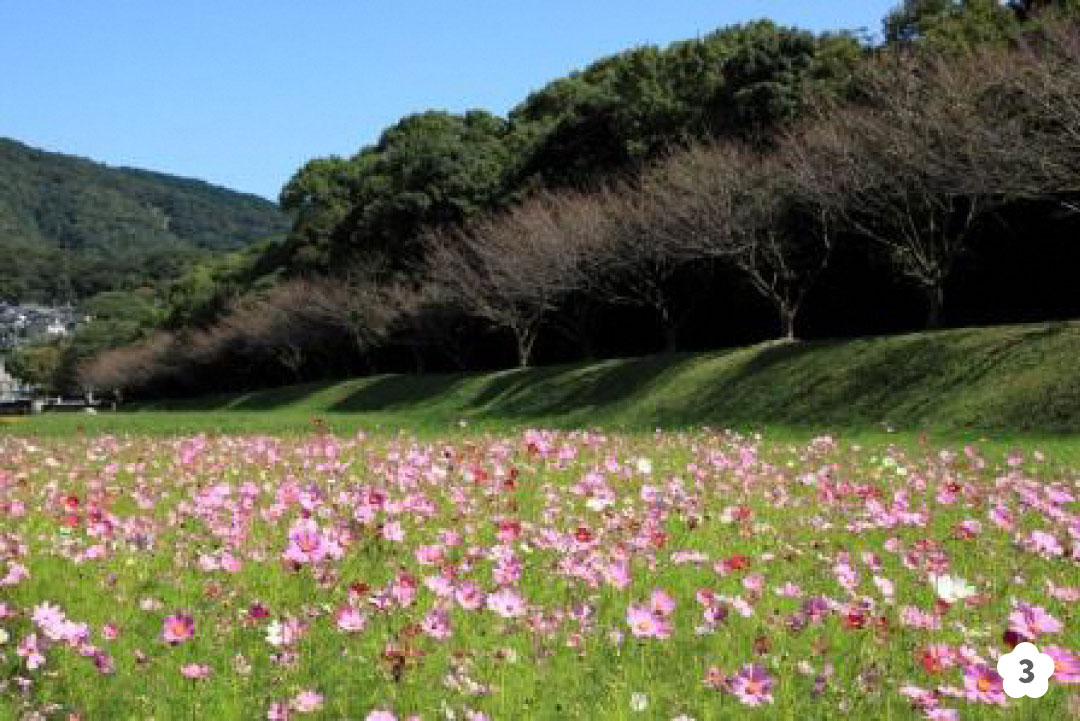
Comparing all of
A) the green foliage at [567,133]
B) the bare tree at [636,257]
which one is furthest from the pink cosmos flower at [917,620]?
the green foliage at [567,133]

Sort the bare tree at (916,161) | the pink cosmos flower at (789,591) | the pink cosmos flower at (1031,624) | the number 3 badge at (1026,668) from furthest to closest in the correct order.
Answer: the bare tree at (916,161)
the pink cosmos flower at (789,591)
the pink cosmos flower at (1031,624)
the number 3 badge at (1026,668)

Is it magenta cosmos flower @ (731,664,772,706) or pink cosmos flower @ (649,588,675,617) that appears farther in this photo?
pink cosmos flower @ (649,588,675,617)

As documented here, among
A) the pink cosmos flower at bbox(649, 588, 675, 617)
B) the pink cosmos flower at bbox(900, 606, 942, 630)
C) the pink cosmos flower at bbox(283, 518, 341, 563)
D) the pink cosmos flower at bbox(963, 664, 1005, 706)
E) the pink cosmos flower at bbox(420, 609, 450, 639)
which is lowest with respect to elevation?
the pink cosmos flower at bbox(900, 606, 942, 630)

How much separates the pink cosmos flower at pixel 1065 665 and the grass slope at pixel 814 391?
52.5 feet

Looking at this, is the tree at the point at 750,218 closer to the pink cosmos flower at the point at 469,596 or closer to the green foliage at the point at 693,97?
the green foliage at the point at 693,97

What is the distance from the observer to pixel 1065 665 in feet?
10.3

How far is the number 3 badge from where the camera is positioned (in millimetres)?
3232

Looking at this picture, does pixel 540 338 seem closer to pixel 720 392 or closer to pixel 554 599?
pixel 720 392

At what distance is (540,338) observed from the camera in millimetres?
49906

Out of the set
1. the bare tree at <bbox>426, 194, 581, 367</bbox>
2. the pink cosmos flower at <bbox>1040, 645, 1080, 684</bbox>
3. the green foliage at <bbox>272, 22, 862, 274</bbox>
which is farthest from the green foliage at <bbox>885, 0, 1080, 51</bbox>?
the pink cosmos flower at <bbox>1040, 645, 1080, 684</bbox>

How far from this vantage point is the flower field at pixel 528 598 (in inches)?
143

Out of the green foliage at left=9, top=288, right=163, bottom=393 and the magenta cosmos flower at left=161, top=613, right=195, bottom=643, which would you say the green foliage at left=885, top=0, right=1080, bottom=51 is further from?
the green foliage at left=9, top=288, right=163, bottom=393

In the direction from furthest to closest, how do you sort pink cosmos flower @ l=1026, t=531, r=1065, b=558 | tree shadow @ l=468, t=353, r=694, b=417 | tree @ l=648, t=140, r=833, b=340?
tree @ l=648, t=140, r=833, b=340, tree shadow @ l=468, t=353, r=694, b=417, pink cosmos flower @ l=1026, t=531, r=1065, b=558

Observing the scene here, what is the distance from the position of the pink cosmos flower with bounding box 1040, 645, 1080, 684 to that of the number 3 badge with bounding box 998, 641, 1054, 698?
15 mm
